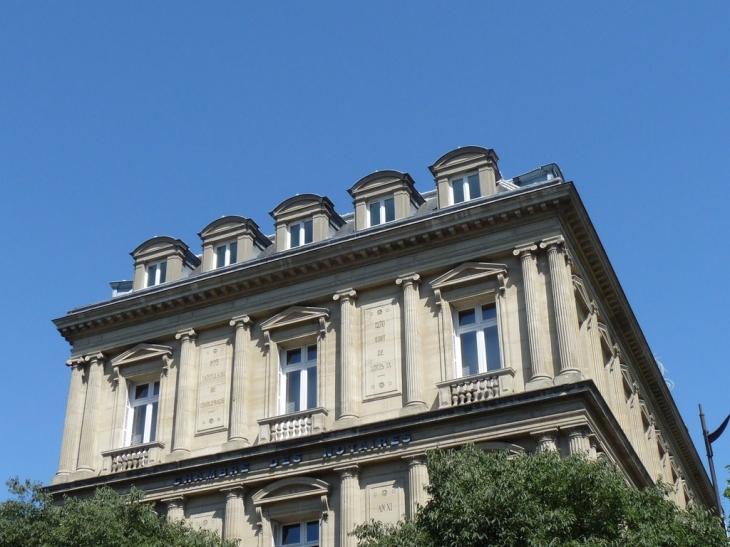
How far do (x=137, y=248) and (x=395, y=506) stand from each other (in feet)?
51.4

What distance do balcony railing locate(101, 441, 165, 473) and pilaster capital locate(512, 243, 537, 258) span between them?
13.0m

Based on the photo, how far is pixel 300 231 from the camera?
122 ft

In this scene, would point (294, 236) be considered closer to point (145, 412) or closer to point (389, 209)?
point (389, 209)

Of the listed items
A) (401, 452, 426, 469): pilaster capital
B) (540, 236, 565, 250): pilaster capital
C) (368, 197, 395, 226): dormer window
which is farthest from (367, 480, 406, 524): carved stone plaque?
(368, 197, 395, 226): dormer window

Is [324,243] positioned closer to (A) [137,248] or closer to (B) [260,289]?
(B) [260,289]

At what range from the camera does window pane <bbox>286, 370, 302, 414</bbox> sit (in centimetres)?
3406

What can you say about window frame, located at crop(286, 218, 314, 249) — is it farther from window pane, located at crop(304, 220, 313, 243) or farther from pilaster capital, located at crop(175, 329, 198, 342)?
pilaster capital, located at crop(175, 329, 198, 342)

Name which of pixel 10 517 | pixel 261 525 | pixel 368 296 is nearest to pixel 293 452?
pixel 261 525

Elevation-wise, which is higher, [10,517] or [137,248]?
[137,248]

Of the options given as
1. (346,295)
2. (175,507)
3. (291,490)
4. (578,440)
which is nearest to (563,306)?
(578,440)

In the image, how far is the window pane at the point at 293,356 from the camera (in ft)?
114

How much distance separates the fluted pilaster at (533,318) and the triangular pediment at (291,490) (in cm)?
697

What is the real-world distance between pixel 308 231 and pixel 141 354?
23.5 feet

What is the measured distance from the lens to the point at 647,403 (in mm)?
43562
